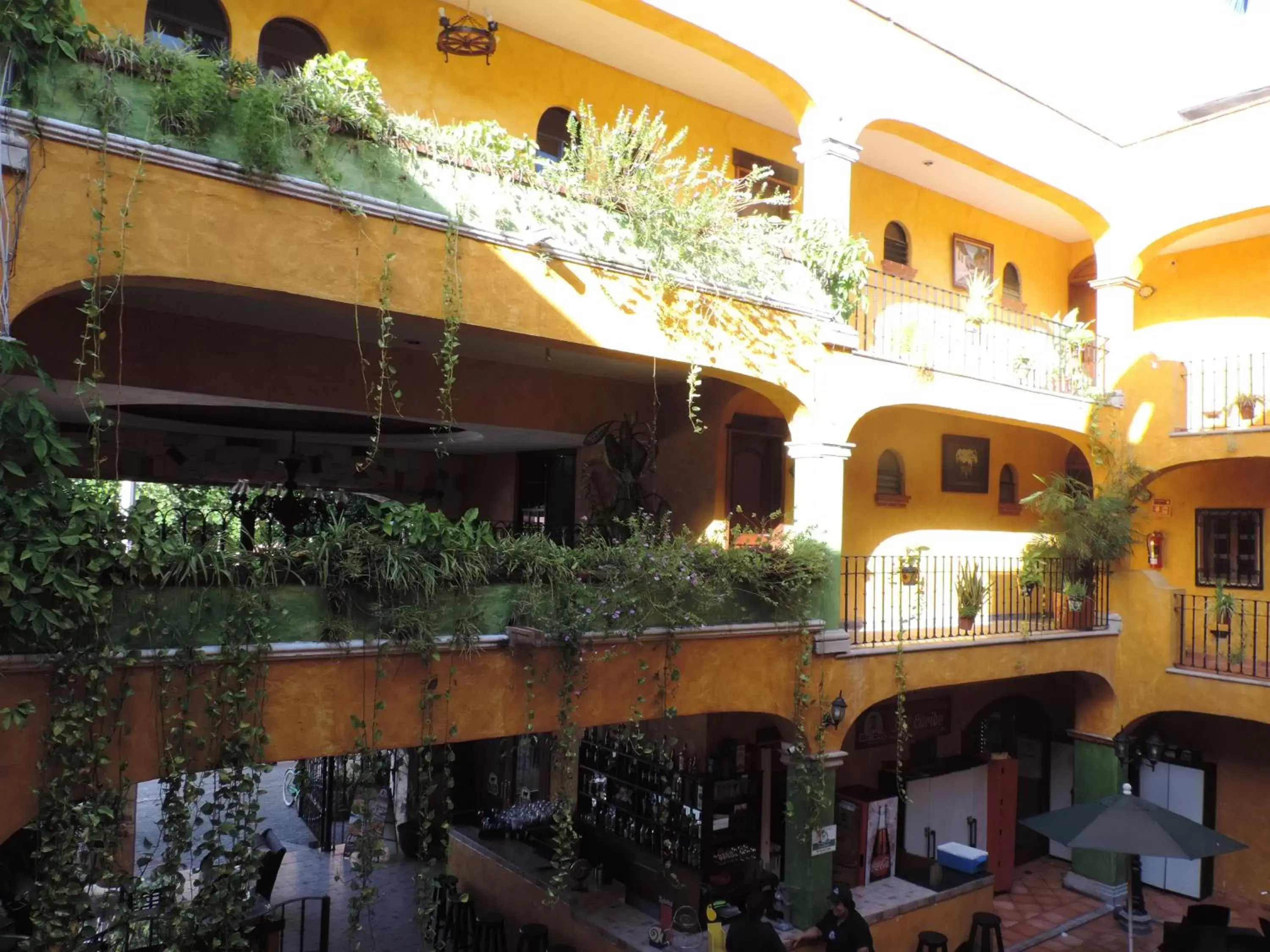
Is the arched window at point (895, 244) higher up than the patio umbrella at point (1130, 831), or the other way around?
the arched window at point (895, 244)

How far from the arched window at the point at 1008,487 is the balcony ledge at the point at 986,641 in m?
2.71

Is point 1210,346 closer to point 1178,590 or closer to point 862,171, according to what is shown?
point 1178,590

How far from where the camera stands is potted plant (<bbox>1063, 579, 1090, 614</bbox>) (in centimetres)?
1361

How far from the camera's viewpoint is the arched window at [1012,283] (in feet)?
52.1

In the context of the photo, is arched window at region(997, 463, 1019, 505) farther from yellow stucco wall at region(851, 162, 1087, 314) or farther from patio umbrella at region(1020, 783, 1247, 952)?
patio umbrella at region(1020, 783, 1247, 952)

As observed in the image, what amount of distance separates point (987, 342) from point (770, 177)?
162 inches

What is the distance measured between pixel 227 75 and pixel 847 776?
1203cm

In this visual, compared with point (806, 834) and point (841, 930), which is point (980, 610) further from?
point (841, 930)

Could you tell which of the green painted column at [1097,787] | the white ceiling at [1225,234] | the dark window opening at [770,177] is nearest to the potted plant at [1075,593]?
the green painted column at [1097,787]

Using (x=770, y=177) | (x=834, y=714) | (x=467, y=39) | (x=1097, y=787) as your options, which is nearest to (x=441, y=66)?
(x=467, y=39)

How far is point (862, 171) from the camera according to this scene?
13734 mm

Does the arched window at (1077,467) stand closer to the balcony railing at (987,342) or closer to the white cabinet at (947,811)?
the balcony railing at (987,342)

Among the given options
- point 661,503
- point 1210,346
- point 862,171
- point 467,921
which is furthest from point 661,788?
point 1210,346

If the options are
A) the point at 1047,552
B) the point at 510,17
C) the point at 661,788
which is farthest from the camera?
the point at 1047,552
